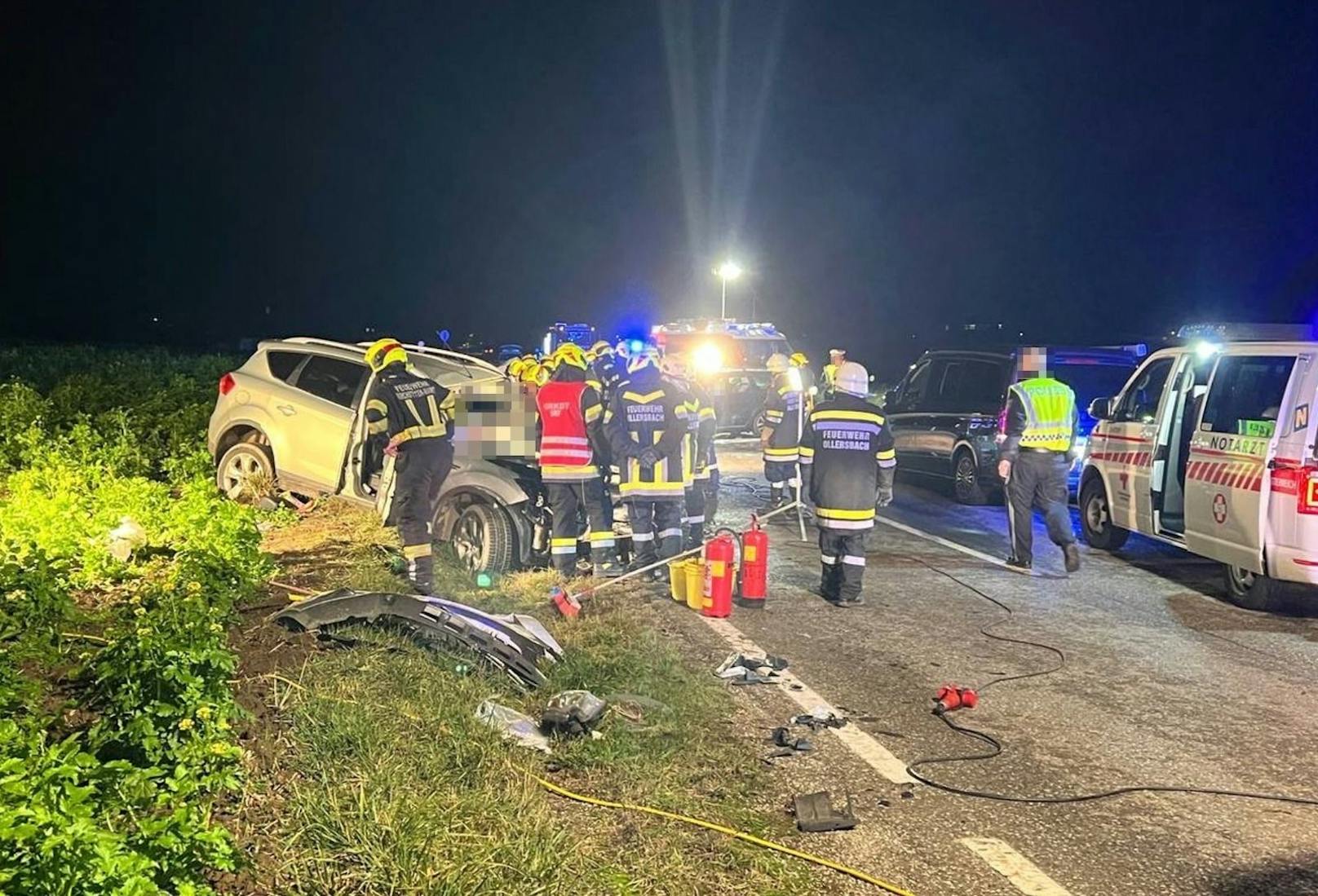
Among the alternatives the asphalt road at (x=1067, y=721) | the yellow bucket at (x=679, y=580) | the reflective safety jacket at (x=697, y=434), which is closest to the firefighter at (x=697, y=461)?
the reflective safety jacket at (x=697, y=434)

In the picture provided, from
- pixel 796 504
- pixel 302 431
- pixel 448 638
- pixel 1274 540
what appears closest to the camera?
pixel 448 638

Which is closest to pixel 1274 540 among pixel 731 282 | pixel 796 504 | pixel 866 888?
pixel 796 504

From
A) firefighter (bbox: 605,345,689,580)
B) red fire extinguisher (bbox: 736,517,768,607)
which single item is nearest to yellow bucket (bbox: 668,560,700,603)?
red fire extinguisher (bbox: 736,517,768,607)

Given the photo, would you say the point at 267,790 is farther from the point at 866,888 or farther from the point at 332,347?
the point at 332,347

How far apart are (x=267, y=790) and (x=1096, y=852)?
10.3ft

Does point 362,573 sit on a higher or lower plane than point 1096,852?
higher

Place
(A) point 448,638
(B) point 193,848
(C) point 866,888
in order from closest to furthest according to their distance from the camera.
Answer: (B) point 193,848 → (C) point 866,888 → (A) point 448,638

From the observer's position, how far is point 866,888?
12.5 feet

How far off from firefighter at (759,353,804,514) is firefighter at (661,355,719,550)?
1.12 m

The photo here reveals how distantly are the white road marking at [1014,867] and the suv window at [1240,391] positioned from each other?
17.4 ft

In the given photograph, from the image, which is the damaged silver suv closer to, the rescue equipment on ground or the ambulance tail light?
the rescue equipment on ground

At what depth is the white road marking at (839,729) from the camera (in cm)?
493

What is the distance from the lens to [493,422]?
8570mm

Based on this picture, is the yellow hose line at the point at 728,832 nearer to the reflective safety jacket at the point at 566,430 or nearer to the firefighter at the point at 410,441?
the firefighter at the point at 410,441
